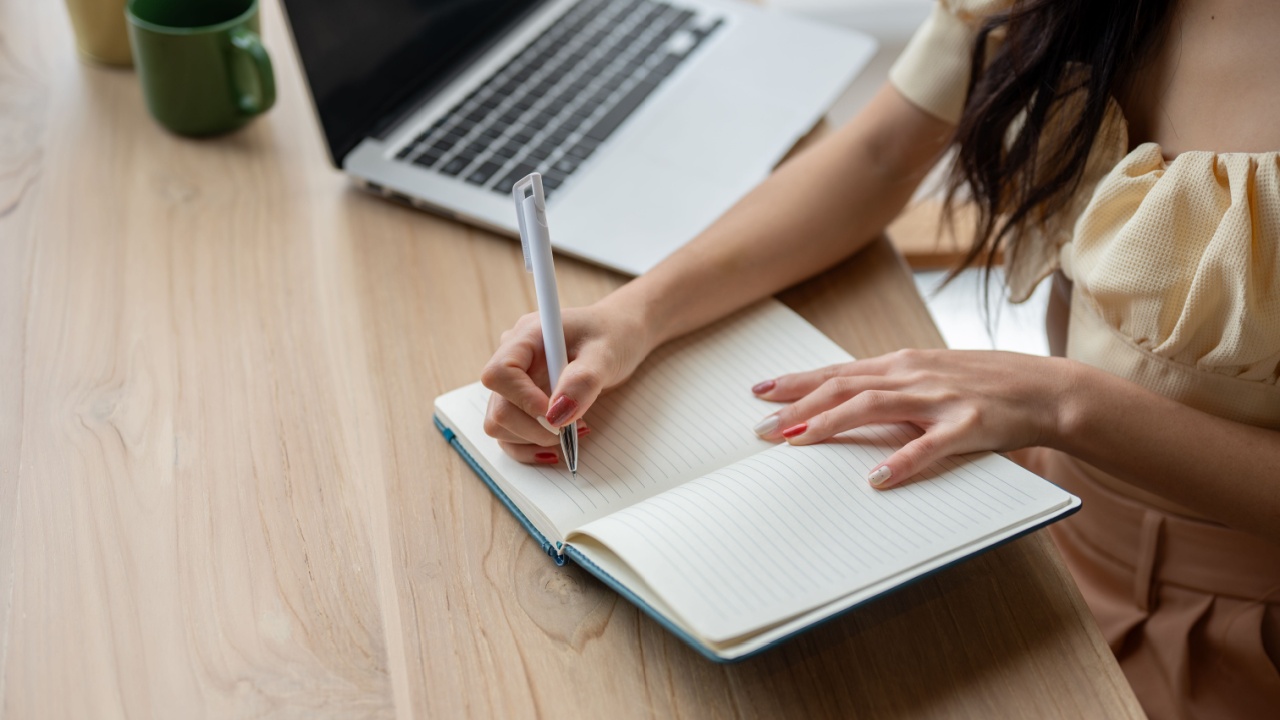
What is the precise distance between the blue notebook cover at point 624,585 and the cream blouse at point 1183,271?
0.18m

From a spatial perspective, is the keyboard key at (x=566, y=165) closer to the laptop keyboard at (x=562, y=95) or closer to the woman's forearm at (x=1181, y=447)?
the laptop keyboard at (x=562, y=95)

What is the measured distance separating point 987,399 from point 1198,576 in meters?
0.28

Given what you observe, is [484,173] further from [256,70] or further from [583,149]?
[256,70]

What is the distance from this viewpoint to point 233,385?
774 mm

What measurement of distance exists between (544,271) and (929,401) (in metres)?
0.27

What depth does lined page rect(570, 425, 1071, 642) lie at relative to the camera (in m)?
0.57

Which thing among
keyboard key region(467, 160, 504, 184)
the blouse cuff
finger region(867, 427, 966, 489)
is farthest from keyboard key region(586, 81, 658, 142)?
finger region(867, 427, 966, 489)

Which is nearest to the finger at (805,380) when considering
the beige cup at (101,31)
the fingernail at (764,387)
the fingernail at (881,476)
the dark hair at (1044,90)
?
the fingernail at (764,387)

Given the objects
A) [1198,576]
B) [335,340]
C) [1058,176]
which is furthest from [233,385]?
[1198,576]

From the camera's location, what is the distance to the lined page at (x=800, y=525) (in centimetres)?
57

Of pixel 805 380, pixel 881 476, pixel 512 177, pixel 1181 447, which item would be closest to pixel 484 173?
pixel 512 177

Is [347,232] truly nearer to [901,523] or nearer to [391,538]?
[391,538]

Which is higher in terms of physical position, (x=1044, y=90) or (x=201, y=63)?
(x=1044, y=90)

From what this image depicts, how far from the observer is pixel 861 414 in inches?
27.0
